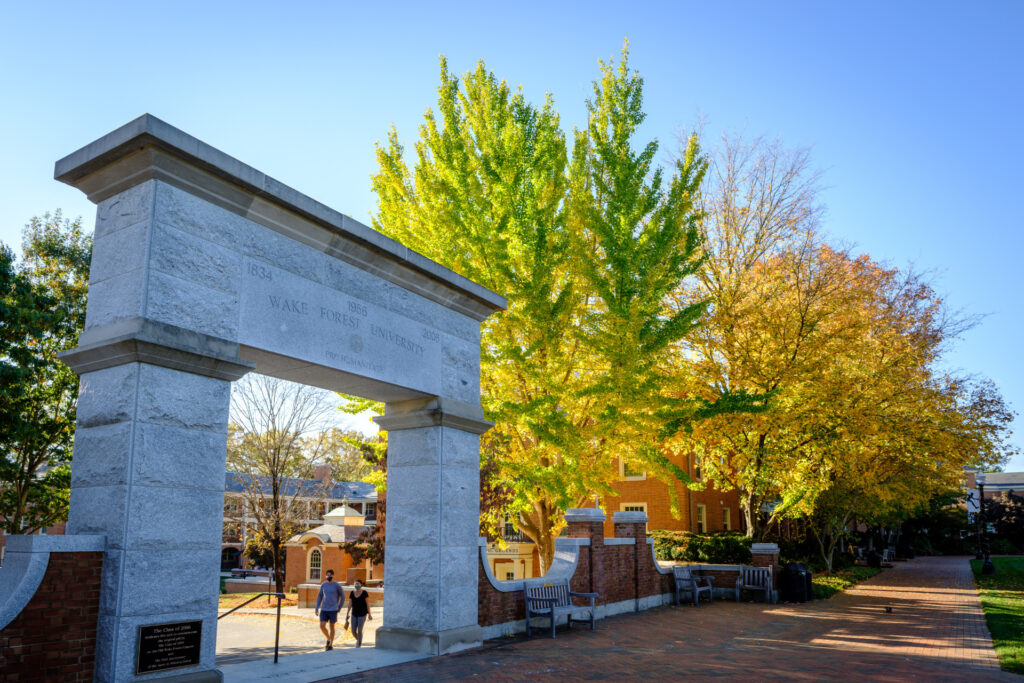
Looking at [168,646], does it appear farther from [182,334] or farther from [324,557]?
[324,557]

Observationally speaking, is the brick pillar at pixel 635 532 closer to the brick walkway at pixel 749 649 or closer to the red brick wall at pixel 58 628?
the brick walkway at pixel 749 649

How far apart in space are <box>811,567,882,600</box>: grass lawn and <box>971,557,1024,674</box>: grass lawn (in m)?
4.07

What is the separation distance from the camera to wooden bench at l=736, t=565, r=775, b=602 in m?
19.3

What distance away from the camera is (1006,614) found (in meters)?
17.0

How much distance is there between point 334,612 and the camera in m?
12.4

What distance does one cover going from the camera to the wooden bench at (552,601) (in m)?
12.3

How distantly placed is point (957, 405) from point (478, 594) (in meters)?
18.7

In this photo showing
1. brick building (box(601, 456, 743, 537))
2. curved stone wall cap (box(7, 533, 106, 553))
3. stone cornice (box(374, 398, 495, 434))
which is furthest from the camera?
brick building (box(601, 456, 743, 537))

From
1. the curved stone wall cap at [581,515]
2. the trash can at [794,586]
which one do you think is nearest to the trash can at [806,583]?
the trash can at [794,586]

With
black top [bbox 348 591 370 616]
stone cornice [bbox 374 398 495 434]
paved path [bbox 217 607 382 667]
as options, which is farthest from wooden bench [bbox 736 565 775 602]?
stone cornice [bbox 374 398 495 434]

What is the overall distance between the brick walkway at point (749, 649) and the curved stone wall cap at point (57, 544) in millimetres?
3708

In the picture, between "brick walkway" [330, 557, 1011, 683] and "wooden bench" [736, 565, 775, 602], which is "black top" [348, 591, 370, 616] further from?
"wooden bench" [736, 565, 775, 602]

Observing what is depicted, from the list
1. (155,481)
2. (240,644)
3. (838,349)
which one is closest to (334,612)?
(240,644)

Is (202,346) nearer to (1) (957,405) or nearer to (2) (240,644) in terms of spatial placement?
(2) (240,644)
